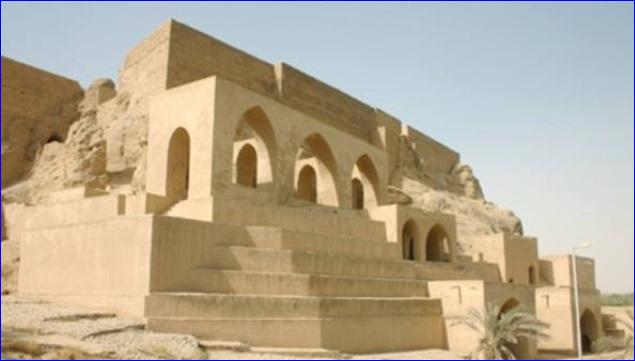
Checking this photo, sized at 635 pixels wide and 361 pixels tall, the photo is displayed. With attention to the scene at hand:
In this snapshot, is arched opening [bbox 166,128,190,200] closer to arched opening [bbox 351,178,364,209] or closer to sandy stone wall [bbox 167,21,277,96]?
sandy stone wall [bbox 167,21,277,96]

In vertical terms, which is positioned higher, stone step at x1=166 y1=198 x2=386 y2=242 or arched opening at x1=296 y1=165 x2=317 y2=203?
arched opening at x1=296 y1=165 x2=317 y2=203

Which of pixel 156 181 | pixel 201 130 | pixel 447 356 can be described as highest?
pixel 201 130

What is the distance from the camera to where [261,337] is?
12789mm

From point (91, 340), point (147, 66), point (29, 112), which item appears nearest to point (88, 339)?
point (91, 340)

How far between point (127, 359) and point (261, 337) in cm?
375

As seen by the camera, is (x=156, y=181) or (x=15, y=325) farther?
(x=156, y=181)

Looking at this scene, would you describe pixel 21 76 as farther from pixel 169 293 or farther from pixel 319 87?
pixel 169 293

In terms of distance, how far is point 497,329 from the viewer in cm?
1485

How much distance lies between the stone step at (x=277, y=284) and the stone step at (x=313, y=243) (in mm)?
954

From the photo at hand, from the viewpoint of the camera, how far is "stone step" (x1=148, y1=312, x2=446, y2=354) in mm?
12164

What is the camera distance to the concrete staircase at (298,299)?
1238 cm

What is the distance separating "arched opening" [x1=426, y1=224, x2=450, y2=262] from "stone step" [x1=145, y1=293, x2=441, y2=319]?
5.92 meters

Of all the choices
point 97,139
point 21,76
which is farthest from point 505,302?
point 21,76

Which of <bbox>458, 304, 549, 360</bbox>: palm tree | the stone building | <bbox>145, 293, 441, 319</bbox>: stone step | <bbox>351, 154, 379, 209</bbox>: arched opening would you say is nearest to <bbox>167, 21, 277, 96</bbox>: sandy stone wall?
the stone building
